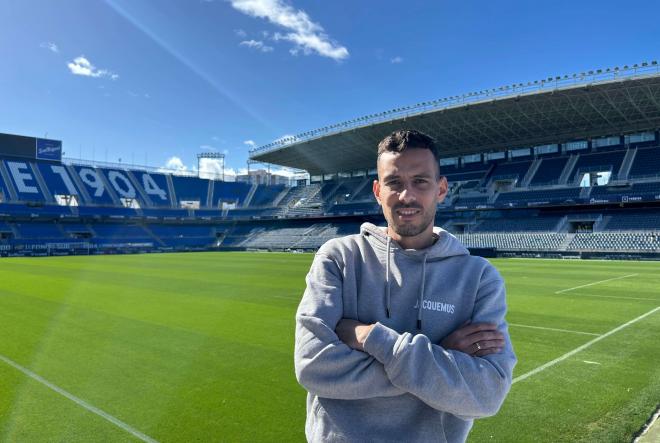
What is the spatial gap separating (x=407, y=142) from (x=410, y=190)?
0.78ft

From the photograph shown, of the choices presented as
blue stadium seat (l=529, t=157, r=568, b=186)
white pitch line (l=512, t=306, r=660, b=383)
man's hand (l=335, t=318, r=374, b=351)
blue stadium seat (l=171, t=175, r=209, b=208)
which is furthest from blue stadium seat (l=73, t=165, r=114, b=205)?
man's hand (l=335, t=318, r=374, b=351)

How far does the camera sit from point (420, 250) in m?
2.32

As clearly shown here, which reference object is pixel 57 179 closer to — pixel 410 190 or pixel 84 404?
pixel 84 404

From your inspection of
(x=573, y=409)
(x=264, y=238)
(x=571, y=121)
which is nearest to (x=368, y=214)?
(x=264, y=238)

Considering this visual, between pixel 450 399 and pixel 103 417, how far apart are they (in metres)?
4.70

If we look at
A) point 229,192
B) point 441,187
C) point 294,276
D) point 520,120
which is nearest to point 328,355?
point 441,187

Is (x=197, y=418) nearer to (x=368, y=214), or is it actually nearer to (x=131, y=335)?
(x=131, y=335)

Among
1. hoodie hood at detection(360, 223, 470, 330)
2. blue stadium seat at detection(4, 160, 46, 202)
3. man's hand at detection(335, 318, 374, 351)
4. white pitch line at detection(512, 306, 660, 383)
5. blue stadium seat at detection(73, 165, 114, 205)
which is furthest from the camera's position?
blue stadium seat at detection(73, 165, 114, 205)

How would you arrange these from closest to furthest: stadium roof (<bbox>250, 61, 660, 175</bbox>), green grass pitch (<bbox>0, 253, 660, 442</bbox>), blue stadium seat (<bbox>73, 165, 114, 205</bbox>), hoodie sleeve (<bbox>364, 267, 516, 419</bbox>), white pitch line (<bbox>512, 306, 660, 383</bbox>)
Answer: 1. hoodie sleeve (<bbox>364, 267, 516, 419</bbox>)
2. green grass pitch (<bbox>0, 253, 660, 442</bbox>)
3. white pitch line (<bbox>512, 306, 660, 383</bbox>)
4. stadium roof (<bbox>250, 61, 660, 175</bbox>)
5. blue stadium seat (<bbox>73, 165, 114, 205</bbox>)

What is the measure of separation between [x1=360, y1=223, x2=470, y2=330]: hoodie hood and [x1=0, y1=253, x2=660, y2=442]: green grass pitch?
3.14 meters

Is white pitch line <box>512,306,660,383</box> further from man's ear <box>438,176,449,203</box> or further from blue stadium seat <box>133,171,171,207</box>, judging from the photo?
blue stadium seat <box>133,171,171,207</box>

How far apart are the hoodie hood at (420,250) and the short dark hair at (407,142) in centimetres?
40

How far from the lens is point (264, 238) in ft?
218

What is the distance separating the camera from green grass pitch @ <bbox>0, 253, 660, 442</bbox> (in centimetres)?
501
